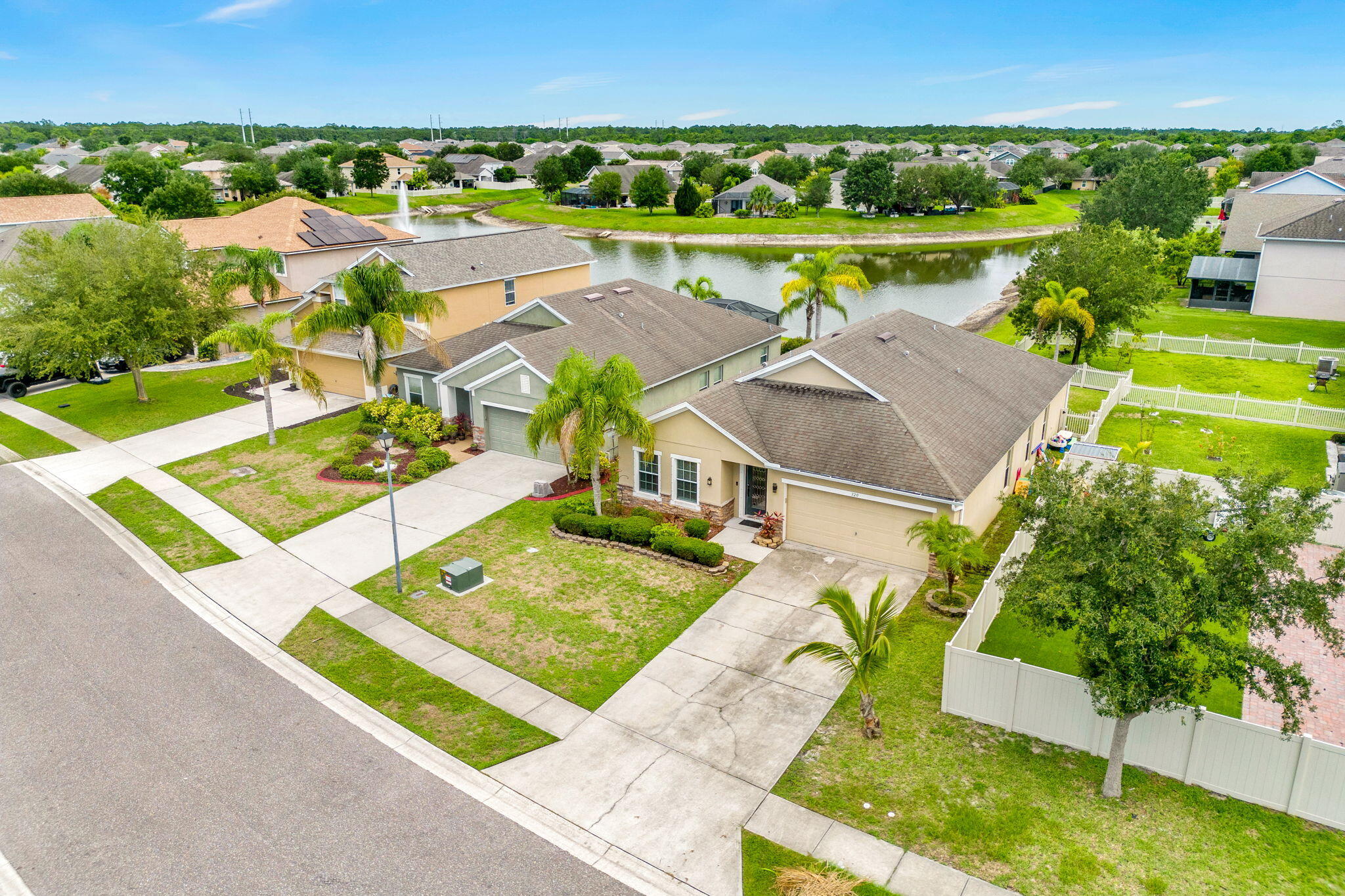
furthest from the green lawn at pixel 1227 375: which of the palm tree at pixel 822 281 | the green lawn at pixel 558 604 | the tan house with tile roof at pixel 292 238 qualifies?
Result: the tan house with tile roof at pixel 292 238

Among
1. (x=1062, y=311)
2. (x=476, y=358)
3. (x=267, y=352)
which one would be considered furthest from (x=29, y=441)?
(x=1062, y=311)

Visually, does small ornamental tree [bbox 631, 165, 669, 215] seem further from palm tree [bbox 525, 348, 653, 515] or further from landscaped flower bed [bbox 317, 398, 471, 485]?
palm tree [bbox 525, 348, 653, 515]

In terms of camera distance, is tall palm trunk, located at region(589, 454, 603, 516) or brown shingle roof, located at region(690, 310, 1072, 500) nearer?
brown shingle roof, located at region(690, 310, 1072, 500)

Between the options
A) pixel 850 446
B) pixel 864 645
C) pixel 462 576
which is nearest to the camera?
pixel 864 645

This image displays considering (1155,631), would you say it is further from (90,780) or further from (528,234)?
(528,234)

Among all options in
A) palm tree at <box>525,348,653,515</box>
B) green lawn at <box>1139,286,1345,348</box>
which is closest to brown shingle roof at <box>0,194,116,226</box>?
palm tree at <box>525,348,653,515</box>

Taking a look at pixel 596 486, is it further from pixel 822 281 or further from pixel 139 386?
pixel 139 386
